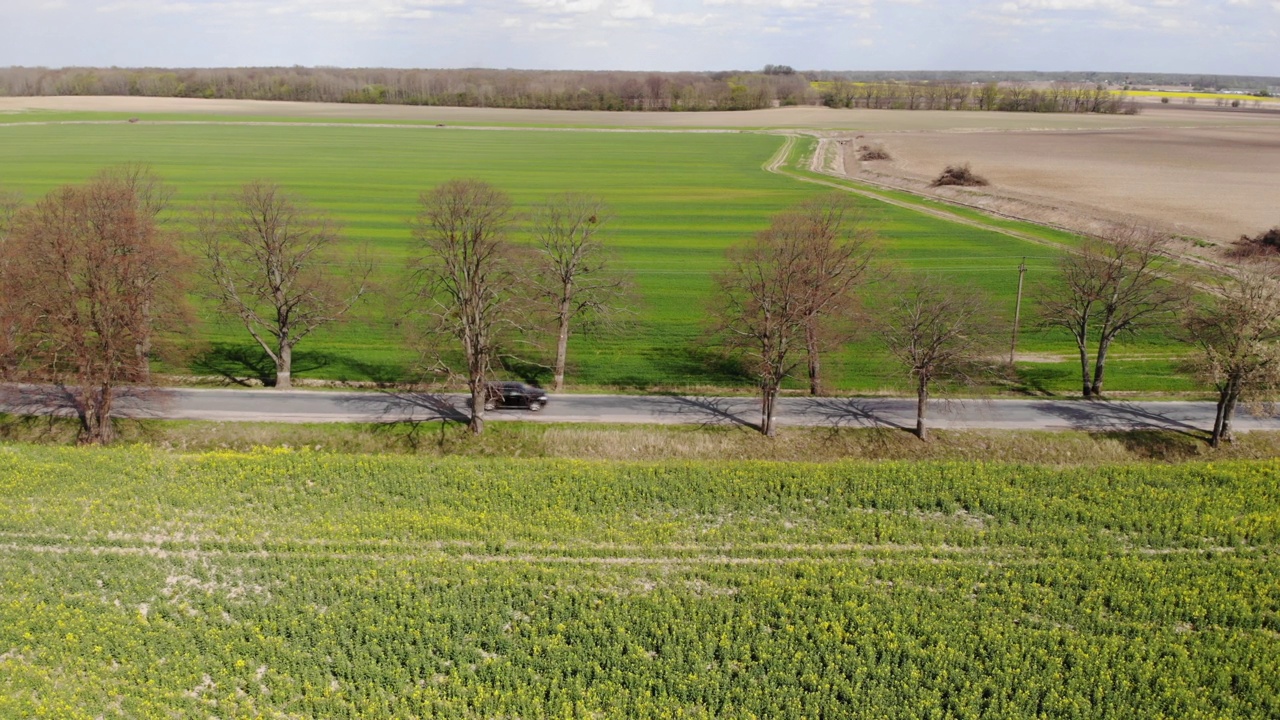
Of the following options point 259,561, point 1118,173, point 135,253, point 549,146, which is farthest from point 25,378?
point 1118,173

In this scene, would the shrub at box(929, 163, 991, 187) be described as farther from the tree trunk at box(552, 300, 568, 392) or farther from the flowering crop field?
the flowering crop field

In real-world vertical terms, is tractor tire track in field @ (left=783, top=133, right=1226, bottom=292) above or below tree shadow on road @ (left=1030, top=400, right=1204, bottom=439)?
above

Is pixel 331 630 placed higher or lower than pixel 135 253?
lower

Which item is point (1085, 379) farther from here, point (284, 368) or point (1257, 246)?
point (284, 368)

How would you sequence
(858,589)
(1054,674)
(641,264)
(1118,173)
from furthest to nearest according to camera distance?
(1118,173) < (641,264) < (858,589) < (1054,674)

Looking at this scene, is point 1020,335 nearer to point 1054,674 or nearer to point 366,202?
point 1054,674

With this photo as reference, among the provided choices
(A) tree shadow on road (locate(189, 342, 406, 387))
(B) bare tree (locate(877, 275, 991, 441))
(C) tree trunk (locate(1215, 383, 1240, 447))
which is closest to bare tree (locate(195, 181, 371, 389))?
(A) tree shadow on road (locate(189, 342, 406, 387))

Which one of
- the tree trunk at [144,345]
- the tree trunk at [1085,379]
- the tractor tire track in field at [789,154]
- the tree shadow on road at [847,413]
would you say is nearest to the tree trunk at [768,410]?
the tree shadow on road at [847,413]

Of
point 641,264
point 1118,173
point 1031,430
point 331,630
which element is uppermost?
point 1118,173
